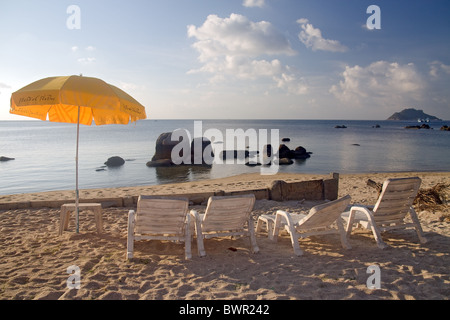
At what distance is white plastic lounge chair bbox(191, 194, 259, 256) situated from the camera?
431 cm

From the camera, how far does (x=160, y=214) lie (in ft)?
14.1

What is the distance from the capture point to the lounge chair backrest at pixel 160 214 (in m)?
4.18

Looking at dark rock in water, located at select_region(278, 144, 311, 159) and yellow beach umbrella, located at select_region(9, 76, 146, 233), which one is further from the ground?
yellow beach umbrella, located at select_region(9, 76, 146, 233)

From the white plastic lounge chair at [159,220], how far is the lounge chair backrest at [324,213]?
163cm

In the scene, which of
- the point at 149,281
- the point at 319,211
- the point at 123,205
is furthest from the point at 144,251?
the point at 123,205

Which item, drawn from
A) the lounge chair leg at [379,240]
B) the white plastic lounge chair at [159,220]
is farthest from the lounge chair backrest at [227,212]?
the lounge chair leg at [379,240]

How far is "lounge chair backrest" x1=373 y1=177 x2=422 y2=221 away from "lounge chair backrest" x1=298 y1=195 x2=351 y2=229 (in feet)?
2.00

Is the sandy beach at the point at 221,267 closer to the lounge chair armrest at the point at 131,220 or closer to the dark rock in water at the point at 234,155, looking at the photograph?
the lounge chair armrest at the point at 131,220

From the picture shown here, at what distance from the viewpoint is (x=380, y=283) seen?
3389mm

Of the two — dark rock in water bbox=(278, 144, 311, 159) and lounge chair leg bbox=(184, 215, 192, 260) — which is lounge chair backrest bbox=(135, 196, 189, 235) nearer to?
lounge chair leg bbox=(184, 215, 192, 260)

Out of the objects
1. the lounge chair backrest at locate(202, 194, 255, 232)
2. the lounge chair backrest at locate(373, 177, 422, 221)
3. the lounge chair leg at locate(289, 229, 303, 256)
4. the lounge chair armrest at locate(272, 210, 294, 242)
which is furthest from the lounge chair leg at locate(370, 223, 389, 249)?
the lounge chair backrest at locate(202, 194, 255, 232)

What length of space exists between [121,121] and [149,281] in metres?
3.30

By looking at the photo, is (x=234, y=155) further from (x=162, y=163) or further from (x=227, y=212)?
(x=227, y=212)
